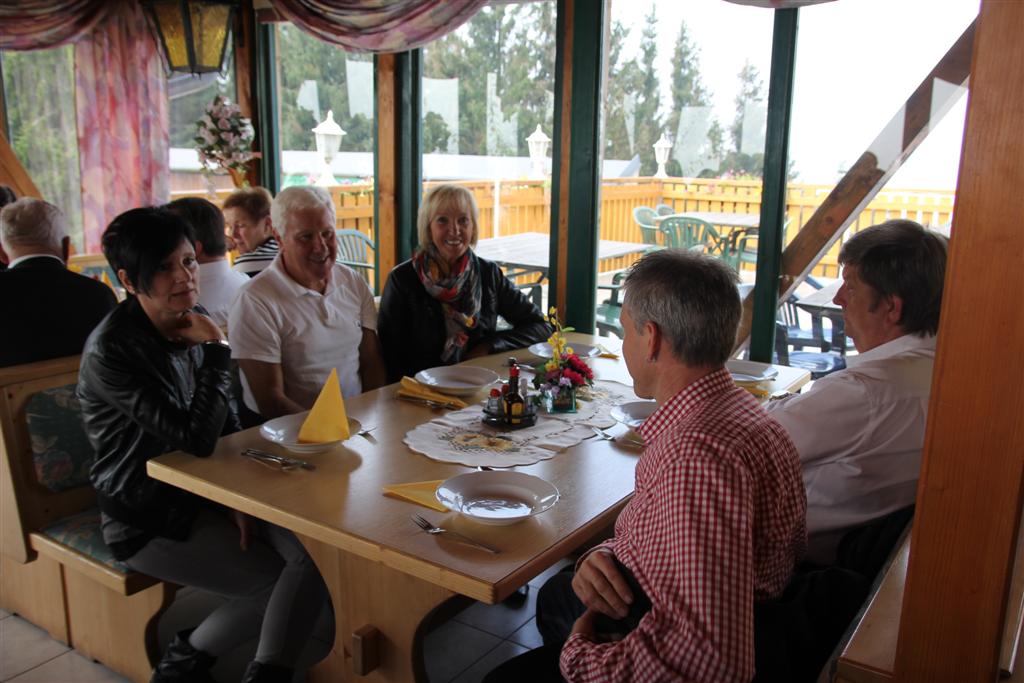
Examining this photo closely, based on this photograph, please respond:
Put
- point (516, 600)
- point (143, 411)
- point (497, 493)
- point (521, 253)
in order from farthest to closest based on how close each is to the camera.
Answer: point (521, 253), point (516, 600), point (143, 411), point (497, 493)

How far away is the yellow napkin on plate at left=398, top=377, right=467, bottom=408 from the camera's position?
7.30ft

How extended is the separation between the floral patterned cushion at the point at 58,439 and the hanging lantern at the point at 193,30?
1804mm

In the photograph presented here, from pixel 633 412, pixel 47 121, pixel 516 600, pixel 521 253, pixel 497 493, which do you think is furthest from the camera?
pixel 47 121

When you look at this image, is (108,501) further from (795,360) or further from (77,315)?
(795,360)

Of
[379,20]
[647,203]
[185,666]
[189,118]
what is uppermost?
[379,20]

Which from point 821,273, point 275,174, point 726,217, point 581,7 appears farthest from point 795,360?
point 275,174

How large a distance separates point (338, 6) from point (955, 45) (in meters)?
2.62

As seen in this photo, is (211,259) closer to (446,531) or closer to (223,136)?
(223,136)

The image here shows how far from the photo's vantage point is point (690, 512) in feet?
3.55

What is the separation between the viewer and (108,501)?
1.94 m

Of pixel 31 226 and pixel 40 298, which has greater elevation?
pixel 31 226

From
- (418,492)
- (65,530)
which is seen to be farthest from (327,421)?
(65,530)

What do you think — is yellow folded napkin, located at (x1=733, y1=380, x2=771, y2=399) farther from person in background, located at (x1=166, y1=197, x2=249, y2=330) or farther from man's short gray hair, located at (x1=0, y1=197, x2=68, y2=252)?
man's short gray hair, located at (x1=0, y1=197, x2=68, y2=252)

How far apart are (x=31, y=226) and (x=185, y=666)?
1501 mm
